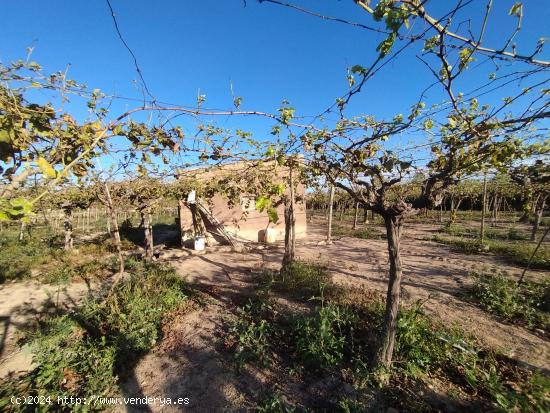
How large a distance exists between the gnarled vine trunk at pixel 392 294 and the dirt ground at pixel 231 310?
1.43m

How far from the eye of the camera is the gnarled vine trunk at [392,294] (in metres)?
3.06

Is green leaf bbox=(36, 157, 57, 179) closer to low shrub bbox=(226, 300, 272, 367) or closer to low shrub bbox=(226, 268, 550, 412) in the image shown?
low shrub bbox=(226, 268, 550, 412)

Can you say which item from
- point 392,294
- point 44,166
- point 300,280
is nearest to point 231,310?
point 300,280

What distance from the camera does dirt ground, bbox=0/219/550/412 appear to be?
3.32 m

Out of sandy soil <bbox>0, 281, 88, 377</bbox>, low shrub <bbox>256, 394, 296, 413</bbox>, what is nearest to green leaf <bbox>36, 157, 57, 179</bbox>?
low shrub <bbox>256, 394, 296, 413</bbox>

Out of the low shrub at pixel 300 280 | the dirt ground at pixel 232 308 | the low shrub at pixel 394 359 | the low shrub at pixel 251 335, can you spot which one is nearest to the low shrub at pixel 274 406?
the low shrub at pixel 394 359

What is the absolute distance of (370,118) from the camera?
2641 millimetres

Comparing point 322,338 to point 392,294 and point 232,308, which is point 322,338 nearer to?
point 392,294

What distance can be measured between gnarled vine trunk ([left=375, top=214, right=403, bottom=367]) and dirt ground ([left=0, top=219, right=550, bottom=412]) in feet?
4.70

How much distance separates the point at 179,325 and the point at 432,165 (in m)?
4.75

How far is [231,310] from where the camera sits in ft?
16.6

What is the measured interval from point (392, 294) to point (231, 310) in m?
3.17

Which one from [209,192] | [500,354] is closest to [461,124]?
[500,354]

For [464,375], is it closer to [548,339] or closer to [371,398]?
[371,398]
